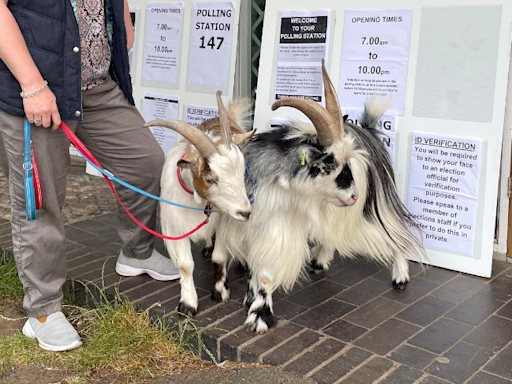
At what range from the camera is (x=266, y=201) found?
11.7ft

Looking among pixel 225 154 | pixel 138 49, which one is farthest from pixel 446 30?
pixel 138 49

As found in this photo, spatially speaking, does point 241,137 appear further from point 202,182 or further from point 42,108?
point 42,108

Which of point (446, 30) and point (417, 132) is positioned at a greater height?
point (446, 30)

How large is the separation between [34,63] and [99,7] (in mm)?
511

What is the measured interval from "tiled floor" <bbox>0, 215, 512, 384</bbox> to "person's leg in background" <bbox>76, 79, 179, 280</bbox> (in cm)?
14

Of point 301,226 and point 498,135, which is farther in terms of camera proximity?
point 498,135

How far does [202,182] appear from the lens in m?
3.31

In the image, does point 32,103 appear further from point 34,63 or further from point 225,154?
point 225,154

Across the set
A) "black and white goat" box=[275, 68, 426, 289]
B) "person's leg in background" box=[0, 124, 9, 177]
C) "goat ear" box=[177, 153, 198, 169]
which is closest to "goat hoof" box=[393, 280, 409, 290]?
"black and white goat" box=[275, 68, 426, 289]

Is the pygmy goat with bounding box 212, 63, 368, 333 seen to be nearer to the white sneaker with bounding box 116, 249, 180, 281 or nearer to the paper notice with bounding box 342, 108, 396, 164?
the white sneaker with bounding box 116, 249, 180, 281

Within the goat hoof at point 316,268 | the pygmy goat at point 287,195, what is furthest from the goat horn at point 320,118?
the goat hoof at point 316,268

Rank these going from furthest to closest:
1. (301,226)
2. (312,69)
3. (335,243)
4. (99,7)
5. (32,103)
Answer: (312,69), (335,243), (301,226), (99,7), (32,103)

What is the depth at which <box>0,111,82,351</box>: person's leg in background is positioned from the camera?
10.8ft

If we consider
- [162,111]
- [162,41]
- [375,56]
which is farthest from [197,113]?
[375,56]
